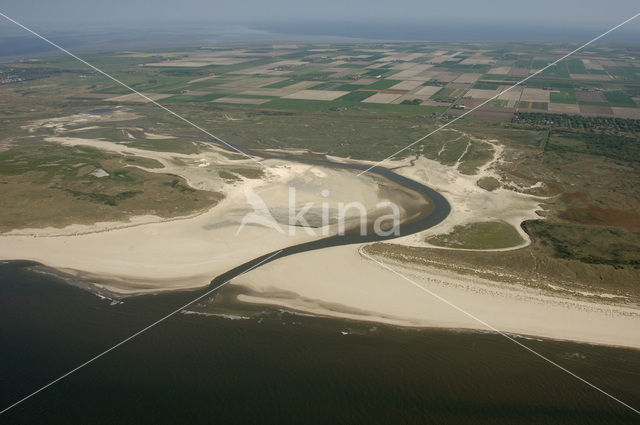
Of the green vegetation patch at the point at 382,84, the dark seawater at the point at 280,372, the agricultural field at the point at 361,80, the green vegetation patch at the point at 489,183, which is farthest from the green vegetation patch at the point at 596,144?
the green vegetation patch at the point at 382,84

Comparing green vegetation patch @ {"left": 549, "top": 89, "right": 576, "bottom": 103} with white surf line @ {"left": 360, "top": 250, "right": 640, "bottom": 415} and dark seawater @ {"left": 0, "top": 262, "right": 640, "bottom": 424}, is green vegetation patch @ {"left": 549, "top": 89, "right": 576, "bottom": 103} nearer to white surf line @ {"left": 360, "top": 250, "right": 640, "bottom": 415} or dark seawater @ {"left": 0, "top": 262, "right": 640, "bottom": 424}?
white surf line @ {"left": 360, "top": 250, "right": 640, "bottom": 415}

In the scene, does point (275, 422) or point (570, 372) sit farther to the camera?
point (570, 372)

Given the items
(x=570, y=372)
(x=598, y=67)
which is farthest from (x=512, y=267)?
(x=598, y=67)

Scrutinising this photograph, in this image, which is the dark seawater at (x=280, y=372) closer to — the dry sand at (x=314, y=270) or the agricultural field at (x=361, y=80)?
the dry sand at (x=314, y=270)

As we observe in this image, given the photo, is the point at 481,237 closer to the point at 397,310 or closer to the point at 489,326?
the point at 489,326

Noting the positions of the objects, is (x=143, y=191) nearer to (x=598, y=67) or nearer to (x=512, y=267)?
(x=512, y=267)
